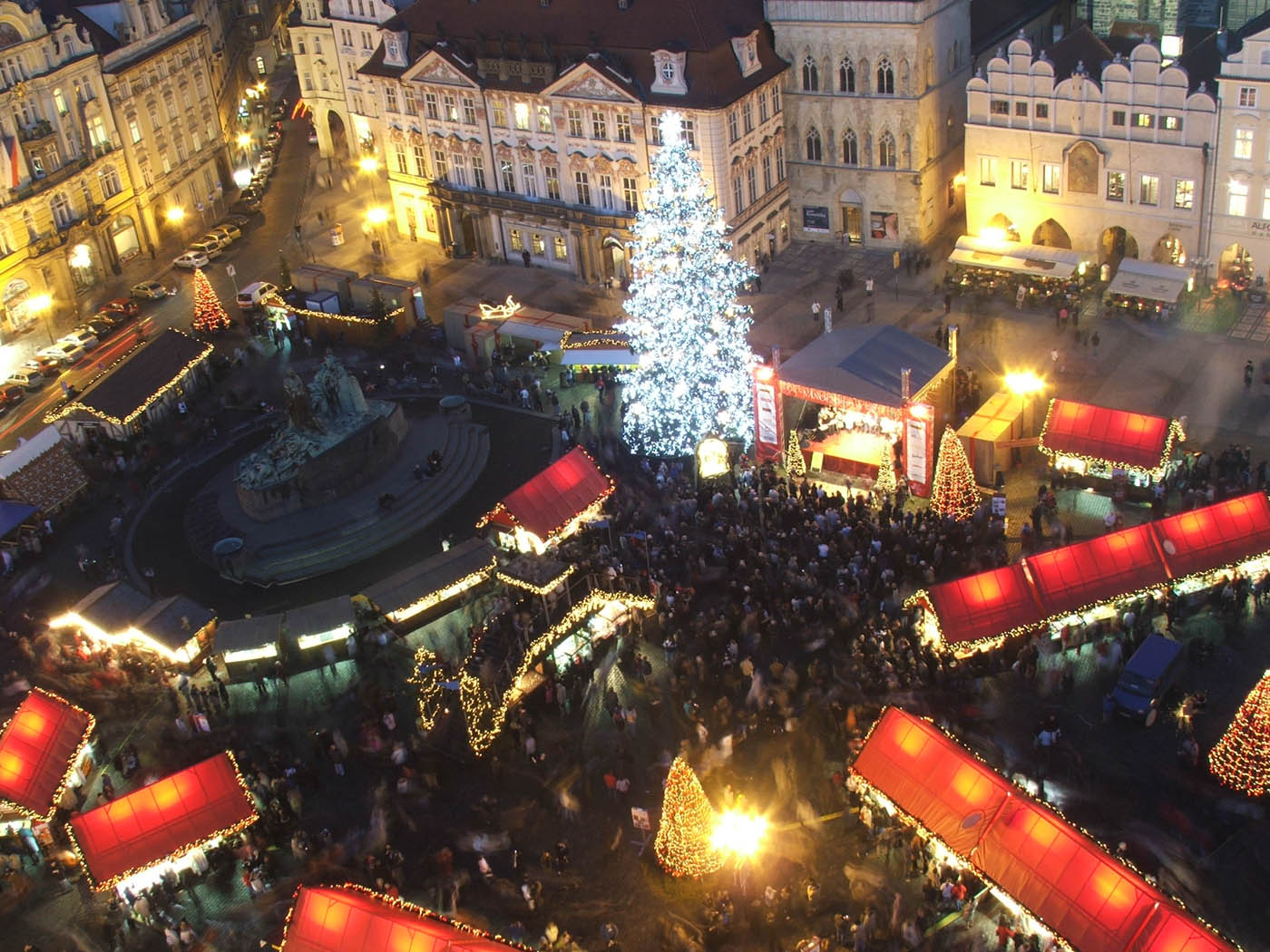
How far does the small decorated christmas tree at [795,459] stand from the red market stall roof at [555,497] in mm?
6997

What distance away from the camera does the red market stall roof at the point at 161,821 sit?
122ft

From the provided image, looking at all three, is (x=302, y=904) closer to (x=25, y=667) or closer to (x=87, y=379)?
(x=25, y=667)

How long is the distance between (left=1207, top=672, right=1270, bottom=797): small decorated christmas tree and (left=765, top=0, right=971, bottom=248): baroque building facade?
40215mm

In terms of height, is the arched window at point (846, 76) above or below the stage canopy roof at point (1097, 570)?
above

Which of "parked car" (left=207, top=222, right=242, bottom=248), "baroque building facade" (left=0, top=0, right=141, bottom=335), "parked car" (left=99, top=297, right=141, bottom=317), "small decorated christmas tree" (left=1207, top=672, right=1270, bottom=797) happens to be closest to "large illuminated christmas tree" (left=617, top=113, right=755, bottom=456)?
"small decorated christmas tree" (left=1207, top=672, right=1270, bottom=797)

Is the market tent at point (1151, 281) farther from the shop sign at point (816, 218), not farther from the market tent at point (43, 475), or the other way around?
the market tent at point (43, 475)

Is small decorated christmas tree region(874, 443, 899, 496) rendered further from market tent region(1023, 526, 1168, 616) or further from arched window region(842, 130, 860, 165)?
arched window region(842, 130, 860, 165)

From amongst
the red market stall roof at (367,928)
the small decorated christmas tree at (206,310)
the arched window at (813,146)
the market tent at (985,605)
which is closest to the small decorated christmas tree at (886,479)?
the market tent at (985,605)

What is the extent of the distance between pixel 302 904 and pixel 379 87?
54697 mm

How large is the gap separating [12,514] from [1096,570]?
130 feet

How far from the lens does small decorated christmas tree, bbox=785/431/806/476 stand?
53359 millimetres

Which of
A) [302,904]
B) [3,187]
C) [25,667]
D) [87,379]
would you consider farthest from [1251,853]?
[3,187]

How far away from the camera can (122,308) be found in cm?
7538

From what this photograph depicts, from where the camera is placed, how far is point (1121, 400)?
57.5m
